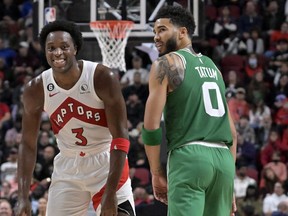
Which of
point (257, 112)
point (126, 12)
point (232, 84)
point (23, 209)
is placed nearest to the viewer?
point (23, 209)

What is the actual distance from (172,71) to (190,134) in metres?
0.44

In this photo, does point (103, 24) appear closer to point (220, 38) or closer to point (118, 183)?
point (118, 183)

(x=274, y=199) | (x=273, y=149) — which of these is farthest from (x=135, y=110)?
(x=274, y=199)

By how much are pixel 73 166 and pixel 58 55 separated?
857 millimetres

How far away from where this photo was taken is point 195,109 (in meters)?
5.54

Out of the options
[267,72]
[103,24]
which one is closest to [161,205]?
→ [103,24]

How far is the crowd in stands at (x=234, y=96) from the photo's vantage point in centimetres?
1295

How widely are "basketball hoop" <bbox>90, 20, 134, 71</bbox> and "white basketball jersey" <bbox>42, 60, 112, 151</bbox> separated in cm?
443

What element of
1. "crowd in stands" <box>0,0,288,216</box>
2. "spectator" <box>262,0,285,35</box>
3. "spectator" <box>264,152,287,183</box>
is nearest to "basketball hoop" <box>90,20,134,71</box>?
"crowd in stands" <box>0,0,288,216</box>

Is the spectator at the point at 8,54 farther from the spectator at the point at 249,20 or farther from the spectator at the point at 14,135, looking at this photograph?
the spectator at the point at 249,20

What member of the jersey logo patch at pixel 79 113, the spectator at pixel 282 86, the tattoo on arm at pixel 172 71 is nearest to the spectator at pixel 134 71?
the spectator at pixel 282 86

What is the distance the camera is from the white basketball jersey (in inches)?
237

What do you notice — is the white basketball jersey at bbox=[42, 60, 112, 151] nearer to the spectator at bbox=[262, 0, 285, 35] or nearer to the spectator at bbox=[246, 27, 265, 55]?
the spectator at bbox=[246, 27, 265, 55]

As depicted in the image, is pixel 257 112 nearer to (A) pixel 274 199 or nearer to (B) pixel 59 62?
(A) pixel 274 199
